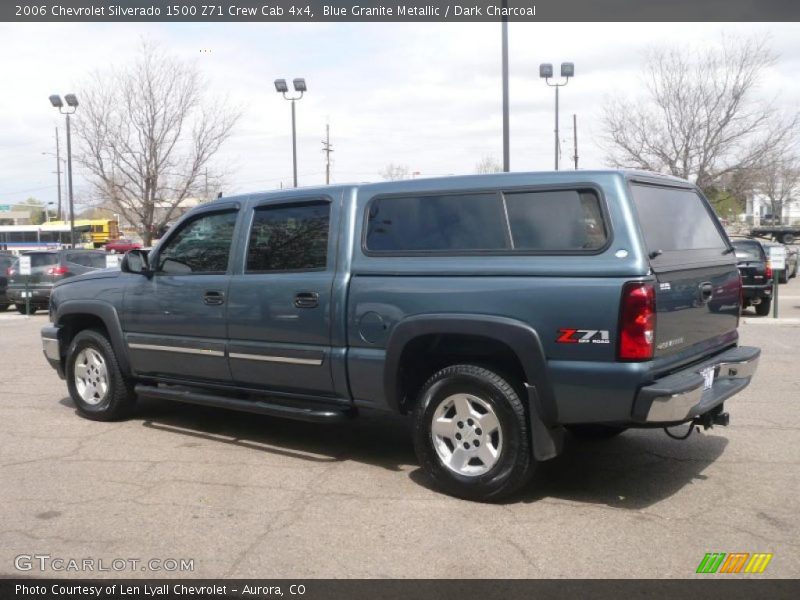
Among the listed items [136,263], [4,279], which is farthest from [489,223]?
[4,279]

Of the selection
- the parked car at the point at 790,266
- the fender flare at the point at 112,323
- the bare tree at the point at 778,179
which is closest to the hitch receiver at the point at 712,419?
the fender flare at the point at 112,323

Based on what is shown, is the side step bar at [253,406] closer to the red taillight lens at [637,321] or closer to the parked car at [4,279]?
the red taillight lens at [637,321]

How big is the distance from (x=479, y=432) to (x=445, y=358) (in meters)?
0.58

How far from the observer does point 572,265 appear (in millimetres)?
4617

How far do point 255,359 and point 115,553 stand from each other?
2024 mm

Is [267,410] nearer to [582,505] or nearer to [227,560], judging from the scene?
[227,560]

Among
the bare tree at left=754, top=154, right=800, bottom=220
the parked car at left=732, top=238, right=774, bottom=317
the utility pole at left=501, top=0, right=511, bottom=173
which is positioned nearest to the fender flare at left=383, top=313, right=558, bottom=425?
the utility pole at left=501, top=0, right=511, bottom=173

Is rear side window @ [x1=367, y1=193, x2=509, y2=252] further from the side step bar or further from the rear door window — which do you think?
the rear door window

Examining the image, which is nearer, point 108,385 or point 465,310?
point 465,310

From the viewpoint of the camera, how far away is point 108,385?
7.24 meters

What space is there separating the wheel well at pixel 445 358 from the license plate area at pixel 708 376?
3.61 ft

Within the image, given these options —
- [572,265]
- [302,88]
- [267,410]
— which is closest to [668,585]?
[572,265]

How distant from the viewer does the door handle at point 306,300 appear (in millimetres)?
5645

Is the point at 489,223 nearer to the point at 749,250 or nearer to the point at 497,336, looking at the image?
the point at 497,336
